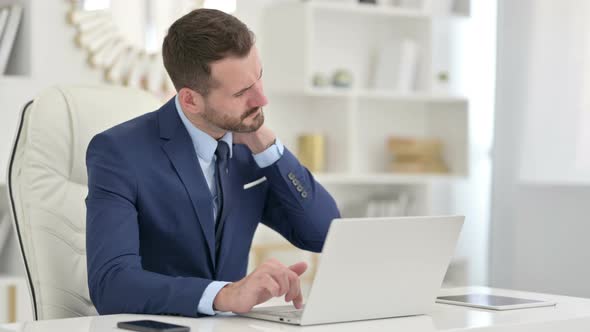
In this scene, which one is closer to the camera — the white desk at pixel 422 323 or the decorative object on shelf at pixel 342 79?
the white desk at pixel 422 323

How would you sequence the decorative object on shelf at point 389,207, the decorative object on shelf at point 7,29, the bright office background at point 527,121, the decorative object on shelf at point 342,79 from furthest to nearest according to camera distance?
the decorative object on shelf at point 389,207 < the decorative object on shelf at point 342,79 < the bright office background at point 527,121 < the decorative object on shelf at point 7,29

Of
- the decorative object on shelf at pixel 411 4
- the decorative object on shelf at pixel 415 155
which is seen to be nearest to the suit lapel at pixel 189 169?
the decorative object on shelf at pixel 415 155

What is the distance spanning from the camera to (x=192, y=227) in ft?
6.35

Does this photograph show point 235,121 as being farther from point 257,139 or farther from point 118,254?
point 118,254

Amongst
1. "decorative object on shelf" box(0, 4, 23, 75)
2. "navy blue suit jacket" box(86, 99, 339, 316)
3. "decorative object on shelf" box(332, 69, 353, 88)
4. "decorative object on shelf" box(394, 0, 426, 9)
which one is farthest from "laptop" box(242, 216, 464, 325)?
"decorative object on shelf" box(394, 0, 426, 9)

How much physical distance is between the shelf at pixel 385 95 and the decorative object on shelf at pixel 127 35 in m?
0.67

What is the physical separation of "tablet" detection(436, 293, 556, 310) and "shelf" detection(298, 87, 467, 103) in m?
2.36

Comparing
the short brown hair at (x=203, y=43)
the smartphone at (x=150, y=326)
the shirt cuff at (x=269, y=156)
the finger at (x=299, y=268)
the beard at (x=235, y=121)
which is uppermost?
the short brown hair at (x=203, y=43)

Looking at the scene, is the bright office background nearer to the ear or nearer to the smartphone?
the ear

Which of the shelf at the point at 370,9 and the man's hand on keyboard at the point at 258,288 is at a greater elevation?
the shelf at the point at 370,9

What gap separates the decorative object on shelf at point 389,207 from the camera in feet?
14.7

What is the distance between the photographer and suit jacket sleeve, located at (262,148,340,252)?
2.13m

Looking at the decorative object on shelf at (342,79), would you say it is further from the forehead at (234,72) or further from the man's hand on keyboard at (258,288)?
the man's hand on keyboard at (258,288)

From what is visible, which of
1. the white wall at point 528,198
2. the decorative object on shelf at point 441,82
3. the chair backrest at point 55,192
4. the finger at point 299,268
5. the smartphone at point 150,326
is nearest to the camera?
the smartphone at point 150,326
